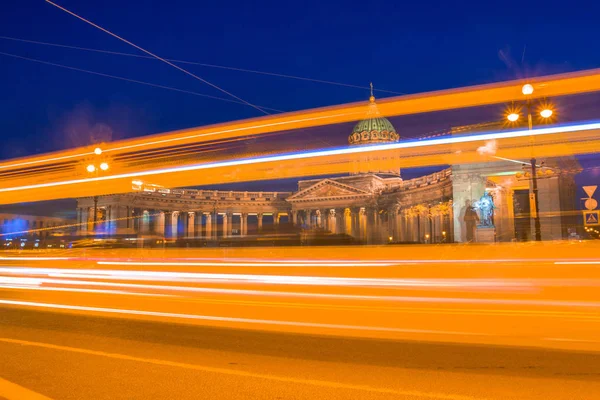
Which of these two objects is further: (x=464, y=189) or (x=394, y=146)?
(x=464, y=189)

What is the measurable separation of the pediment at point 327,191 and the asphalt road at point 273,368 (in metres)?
50.5

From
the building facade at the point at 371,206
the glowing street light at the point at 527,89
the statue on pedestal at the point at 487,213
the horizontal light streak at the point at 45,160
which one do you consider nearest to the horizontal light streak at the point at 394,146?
the building facade at the point at 371,206

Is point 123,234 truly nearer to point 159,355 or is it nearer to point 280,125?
point 280,125

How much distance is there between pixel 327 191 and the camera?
66.3 meters

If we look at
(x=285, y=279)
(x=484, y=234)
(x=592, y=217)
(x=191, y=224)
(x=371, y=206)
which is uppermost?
(x=371, y=206)

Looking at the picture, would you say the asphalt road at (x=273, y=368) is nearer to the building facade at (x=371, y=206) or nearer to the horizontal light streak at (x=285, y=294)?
the horizontal light streak at (x=285, y=294)

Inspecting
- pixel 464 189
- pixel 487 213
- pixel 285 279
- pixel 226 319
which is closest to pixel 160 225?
pixel 285 279

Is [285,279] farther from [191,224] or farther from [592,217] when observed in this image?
[191,224]

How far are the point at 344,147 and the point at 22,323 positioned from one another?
7879mm

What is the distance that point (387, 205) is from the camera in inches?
2004

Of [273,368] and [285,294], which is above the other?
[285,294]

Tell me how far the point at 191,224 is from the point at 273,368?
1763 centimetres

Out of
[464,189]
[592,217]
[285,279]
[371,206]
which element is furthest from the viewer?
[371,206]

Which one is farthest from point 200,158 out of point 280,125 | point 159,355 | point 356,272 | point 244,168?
point 159,355
